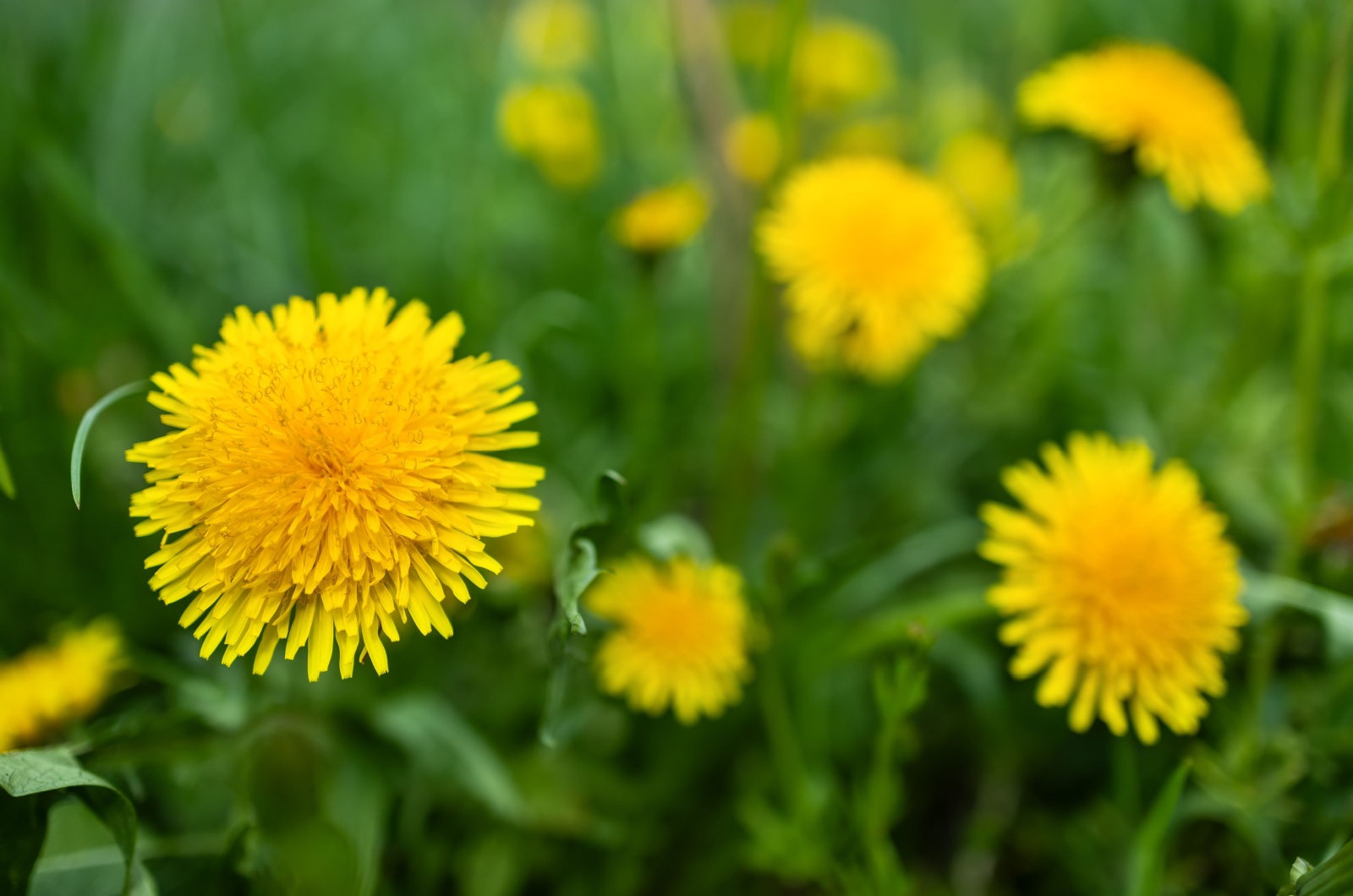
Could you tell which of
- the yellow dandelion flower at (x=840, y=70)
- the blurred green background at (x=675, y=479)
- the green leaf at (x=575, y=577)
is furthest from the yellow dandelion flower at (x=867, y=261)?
the yellow dandelion flower at (x=840, y=70)

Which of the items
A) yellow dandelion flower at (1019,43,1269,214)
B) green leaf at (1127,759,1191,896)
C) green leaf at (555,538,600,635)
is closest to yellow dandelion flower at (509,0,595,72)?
yellow dandelion flower at (1019,43,1269,214)

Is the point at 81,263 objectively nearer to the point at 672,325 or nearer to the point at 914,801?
the point at 672,325

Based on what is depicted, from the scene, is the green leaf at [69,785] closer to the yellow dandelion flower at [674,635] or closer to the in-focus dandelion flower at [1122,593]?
the yellow dandelion flower at [674,635]

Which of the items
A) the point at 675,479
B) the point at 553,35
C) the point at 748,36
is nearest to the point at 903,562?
the point at 675,479

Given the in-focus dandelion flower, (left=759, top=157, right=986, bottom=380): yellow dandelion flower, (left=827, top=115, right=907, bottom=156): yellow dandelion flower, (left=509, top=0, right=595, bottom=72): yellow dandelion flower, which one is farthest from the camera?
(left=827, top=115, right=907, bottom=156): yellow dandelion flower

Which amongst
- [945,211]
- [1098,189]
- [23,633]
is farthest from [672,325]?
[23,633]

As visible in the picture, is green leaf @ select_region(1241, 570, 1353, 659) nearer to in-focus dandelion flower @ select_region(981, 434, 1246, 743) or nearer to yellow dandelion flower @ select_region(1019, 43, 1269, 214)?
in-focus dandelion flower @ select_region(981, 434, 1246, 743)

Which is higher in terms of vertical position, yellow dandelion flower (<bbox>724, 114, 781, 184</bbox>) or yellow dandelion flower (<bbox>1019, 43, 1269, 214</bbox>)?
yellow dandelion flower (<bbox>724, 114, 781, 184</bbox>)
